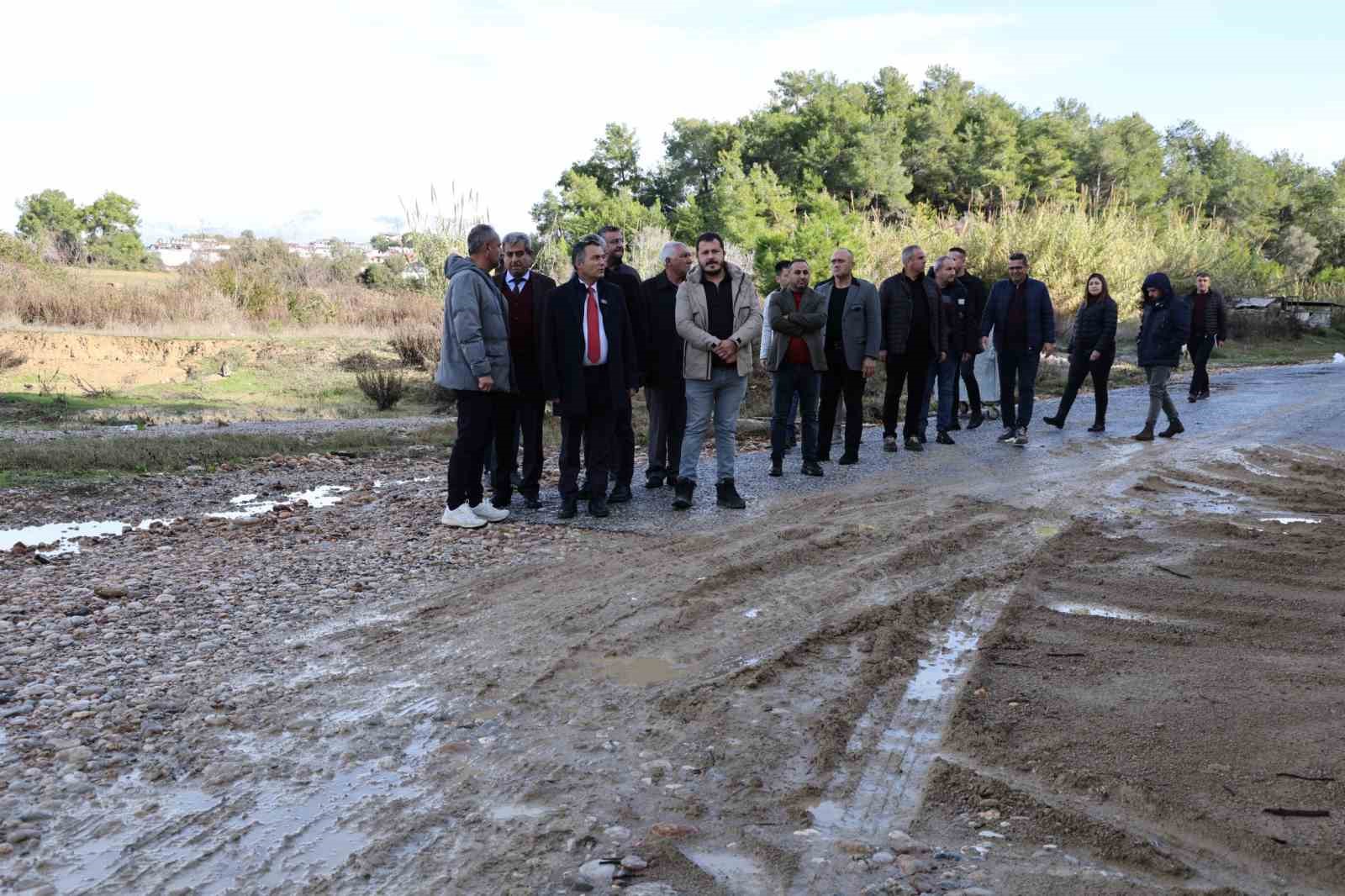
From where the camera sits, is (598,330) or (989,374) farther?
(989,374)

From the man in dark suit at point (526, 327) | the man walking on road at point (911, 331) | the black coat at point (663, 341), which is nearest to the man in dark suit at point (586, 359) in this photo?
the man in dark suit at point (526, 327)

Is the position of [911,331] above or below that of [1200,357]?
above

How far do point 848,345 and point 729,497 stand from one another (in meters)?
2.88

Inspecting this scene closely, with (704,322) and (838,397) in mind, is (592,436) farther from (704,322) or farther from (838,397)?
(838,397)

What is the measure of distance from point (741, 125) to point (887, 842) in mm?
70611

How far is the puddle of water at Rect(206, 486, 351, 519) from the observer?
9.37 metres

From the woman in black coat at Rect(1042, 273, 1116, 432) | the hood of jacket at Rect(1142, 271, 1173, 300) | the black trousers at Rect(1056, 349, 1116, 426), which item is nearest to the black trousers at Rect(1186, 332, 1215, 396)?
the black trousers at Rect(1056, 349, 1116, 426)

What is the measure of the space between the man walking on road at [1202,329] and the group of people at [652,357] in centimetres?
600

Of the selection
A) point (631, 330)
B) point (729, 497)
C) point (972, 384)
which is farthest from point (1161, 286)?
point (631, 330)

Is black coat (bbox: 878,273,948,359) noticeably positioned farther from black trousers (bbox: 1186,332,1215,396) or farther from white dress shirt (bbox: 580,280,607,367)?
black trousers (bbox: 1186,332,1215,396)

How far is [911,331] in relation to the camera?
1199cm

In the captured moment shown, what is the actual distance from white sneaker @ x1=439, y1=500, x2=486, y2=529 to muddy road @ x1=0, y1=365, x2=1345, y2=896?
0.80 feet

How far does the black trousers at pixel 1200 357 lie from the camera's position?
17812mm

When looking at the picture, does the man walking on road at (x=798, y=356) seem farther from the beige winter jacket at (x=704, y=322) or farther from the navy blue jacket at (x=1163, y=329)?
the navy blue jacket at (x=1163, y=329)
